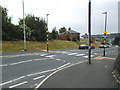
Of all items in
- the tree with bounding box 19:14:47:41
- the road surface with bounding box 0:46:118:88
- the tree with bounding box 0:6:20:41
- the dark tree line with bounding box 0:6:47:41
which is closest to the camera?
the road surface with bounding box 0:46:118:88

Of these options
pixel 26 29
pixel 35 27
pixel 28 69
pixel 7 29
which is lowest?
pixel 28 69

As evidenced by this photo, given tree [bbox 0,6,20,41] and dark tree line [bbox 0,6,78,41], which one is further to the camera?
dark tree line [bbox 0,6,78,41]

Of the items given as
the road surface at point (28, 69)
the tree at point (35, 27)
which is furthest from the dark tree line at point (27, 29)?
the road surface at point (28, 69)

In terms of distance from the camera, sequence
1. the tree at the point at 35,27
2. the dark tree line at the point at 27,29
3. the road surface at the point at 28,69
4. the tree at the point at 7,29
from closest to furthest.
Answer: the road surface at the point at 28,69, the tree at the point at 7,29, the dark tree line at the point at 27,29, the tree at the point at 35,27

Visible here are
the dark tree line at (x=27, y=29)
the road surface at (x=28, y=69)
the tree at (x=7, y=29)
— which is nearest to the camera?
the road surface at (x=28, y=69)

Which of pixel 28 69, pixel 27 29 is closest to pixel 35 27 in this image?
pixel 27 29

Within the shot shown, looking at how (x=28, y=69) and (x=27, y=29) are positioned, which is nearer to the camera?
(x=28, y=69)

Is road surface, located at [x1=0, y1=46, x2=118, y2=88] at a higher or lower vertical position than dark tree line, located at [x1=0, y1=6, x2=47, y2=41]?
lower

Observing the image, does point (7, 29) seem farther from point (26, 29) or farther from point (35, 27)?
point (35, 27)

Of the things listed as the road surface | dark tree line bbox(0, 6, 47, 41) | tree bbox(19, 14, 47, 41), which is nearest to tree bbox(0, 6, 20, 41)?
dark tree line bbox(0, 6, 47, 41)

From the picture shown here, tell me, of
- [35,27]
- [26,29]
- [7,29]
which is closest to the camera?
[7,29]

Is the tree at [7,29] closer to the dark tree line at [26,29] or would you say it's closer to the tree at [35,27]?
the dark tree line at [26,29]

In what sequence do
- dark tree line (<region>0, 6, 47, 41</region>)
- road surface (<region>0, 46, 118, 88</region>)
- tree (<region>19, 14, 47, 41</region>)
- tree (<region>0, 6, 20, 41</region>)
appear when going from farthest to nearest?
tree (<region>19, 14, 47, 41</region>) → dark tree line (<region>0, 6, 47, 41</region>) → tree (<region>0, 6, 20, 41</region>) → road surface (<region>0, 46, 118, 88</region>)

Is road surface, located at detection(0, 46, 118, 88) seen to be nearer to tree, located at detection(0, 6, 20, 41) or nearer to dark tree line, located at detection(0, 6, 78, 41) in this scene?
tree, located at detection(0, 6, 20, 41)
